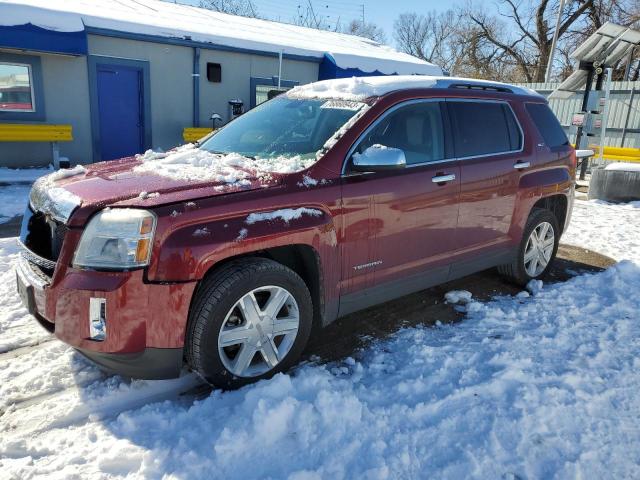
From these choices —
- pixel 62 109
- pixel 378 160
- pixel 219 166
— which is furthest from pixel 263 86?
pixel 378 160

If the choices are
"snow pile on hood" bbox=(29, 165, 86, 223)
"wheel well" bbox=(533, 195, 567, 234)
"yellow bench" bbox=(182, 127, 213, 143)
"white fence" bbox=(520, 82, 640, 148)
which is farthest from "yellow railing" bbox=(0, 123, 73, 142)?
"white fence" bbox=(520, 82, 640, 148)

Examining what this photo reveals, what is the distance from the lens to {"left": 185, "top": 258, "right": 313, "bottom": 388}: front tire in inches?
107

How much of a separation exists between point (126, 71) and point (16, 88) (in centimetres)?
218

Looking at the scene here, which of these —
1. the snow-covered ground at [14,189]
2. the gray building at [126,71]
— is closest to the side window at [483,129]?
the snow-covered ground at [14,189]

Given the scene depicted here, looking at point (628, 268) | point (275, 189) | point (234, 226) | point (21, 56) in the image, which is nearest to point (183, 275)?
point (234, 226)

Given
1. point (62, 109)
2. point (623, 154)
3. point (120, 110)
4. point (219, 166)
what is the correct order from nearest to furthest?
point (219, 166) < point (62, 109) < point (120, 110) < point (623, 154)

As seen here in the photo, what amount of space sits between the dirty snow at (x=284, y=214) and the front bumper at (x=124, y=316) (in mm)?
493

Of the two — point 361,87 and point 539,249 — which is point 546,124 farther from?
point 361,87

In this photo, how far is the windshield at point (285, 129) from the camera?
3467 millimetres

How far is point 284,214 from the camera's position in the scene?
114 inches

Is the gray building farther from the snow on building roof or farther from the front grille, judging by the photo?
the front grille

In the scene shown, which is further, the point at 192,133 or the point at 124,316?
the point at 192,133

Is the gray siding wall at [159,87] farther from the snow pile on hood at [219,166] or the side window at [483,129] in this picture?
the side window at [483,129]

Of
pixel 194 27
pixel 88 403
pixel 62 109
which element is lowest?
pixel 88 403
